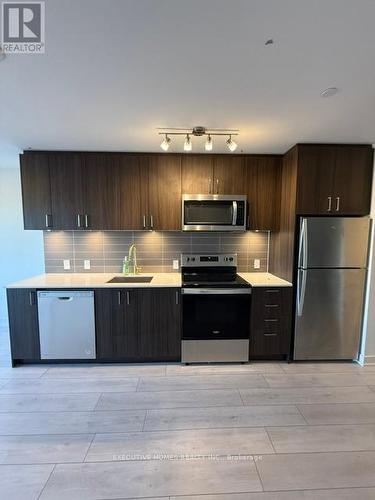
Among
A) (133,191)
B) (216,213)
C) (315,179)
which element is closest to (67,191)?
(133,191)

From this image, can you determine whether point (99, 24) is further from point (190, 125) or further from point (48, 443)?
point (48, 443)

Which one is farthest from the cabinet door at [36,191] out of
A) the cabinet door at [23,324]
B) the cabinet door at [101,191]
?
→ the cabinet door at [23,324]

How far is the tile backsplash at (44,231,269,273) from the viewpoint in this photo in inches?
126

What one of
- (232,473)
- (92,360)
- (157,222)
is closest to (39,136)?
(157,222)

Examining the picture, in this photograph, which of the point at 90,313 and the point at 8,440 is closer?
the point at 8,440

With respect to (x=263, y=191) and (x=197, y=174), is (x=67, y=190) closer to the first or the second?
(x=197, y=174)

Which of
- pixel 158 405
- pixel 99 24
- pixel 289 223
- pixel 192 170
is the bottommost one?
pixel 158 405

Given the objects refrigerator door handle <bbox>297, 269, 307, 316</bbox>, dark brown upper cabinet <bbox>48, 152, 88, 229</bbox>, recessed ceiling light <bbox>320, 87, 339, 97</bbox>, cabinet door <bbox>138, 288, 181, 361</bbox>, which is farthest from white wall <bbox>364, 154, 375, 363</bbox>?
dark brown upper cabinet <bbox>48, 152, 88, 229</bbox>

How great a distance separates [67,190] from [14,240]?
75.6 inches

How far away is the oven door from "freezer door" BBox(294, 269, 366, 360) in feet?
1.97

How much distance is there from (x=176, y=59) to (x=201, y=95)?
0.39 meters

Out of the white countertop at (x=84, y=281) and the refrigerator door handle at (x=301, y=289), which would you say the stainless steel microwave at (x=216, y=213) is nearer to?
the white countertop at (x=84, y=281)

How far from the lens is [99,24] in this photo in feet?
3.56

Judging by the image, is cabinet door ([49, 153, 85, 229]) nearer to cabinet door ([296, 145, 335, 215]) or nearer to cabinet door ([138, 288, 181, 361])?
cabinet door ([138, 288, 181, 361])
